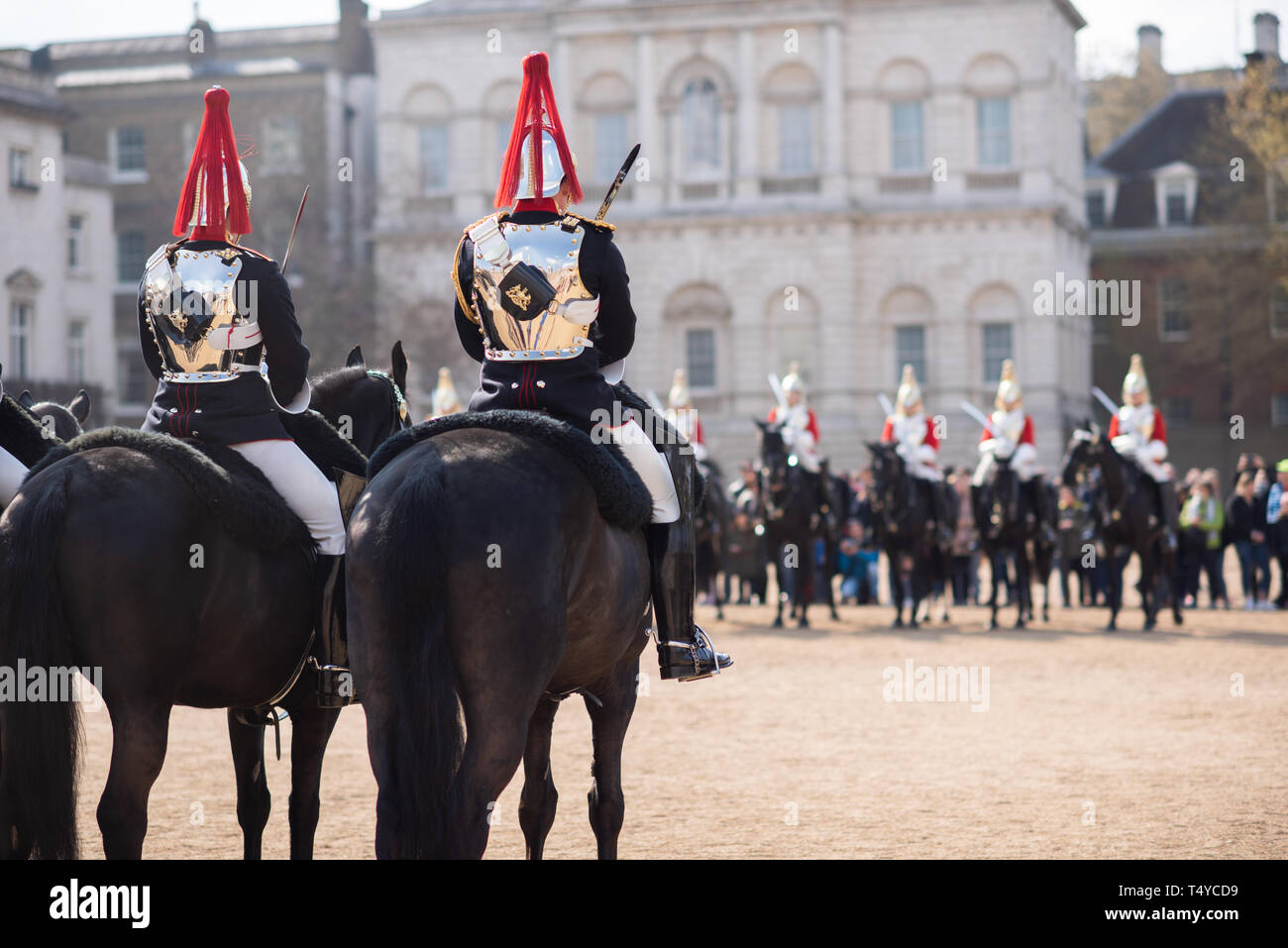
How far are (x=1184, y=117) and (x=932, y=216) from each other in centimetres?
1485


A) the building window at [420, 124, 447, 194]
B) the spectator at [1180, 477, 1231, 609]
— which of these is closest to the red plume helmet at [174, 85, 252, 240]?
the spectator at [1180, 477, 1231, 609]

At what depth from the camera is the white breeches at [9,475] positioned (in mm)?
7762

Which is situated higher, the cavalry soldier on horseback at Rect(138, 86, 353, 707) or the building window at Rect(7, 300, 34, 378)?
the building window at Rect(7, 300, 34, 378)

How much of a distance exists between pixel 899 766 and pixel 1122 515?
36.9ft

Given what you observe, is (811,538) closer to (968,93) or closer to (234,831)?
(234,831)

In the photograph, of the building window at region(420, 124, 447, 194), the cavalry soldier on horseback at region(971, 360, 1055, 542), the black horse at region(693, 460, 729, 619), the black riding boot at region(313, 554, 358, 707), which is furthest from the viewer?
the building window at region(420, 124, 447, 194)

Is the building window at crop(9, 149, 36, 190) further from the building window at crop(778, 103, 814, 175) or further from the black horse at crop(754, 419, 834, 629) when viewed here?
the black horse at crop(754, 419, 834, 629)

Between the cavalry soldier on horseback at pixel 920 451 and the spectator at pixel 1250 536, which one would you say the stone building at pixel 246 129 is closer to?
the cavalry soldier on horseback at pixel 920 451

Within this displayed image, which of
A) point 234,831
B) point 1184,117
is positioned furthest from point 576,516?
point 1184,117

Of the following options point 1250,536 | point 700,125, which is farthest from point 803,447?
point 700,125

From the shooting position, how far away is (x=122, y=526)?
6.18 meters

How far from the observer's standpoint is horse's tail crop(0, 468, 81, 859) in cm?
597

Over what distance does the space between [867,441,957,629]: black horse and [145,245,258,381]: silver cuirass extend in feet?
53.0

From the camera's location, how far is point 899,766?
11492 millimetres
